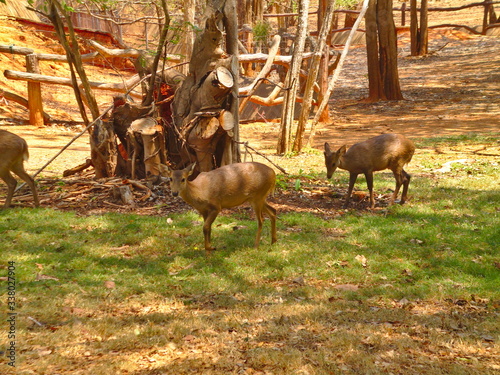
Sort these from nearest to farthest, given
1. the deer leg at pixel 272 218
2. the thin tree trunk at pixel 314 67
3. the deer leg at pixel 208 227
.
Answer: the deer leg at pixel 208 227 → the deer leg at pixel 272 218 → the thin tree trunk at pixel 314 67

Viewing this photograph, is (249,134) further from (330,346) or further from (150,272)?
(330,346)

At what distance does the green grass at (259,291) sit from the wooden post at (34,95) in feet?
33.6

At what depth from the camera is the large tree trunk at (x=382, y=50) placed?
22.3 m

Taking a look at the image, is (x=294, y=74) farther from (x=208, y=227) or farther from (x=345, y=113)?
(x=345, y=113)

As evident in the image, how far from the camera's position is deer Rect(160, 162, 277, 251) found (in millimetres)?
6980

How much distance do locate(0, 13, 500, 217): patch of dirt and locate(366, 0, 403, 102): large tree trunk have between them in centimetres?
82

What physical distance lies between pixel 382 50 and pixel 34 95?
13.8 m

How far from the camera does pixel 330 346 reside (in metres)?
4.81

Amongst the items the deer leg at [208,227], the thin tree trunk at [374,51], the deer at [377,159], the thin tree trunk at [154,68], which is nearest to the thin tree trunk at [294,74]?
the deer at [377,159]

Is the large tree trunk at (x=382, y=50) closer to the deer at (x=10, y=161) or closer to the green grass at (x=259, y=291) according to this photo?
the green grass at (x=259, y=291)

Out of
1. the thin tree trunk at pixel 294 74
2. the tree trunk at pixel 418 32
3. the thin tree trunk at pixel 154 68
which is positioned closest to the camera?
the thin tree trunk at pixel 154 68

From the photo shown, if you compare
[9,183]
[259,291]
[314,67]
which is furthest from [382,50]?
[259,291]

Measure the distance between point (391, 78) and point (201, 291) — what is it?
1857cm

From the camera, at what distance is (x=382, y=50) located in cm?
2259
